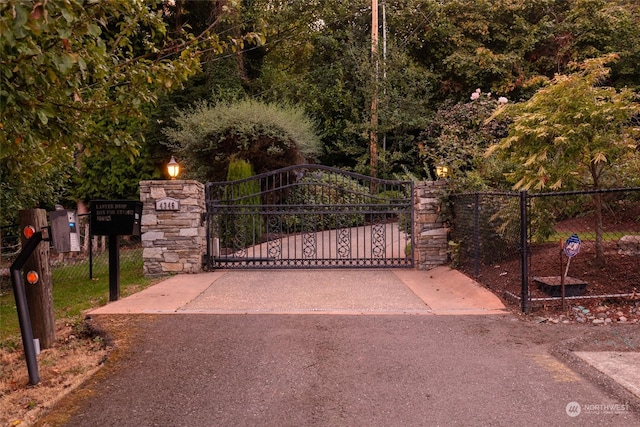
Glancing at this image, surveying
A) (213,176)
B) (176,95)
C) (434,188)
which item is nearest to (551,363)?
→ (434,188)

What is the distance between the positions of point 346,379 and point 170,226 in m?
5.96

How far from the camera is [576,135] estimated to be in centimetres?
653

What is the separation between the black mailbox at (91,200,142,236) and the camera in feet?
20.8

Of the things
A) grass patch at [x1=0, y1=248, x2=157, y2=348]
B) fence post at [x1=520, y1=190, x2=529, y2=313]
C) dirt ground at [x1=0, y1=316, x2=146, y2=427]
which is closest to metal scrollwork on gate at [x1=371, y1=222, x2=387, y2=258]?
fence post at [x1=520, y1=190, x2=529, y2=313]

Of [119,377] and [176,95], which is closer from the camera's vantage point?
[119,377]

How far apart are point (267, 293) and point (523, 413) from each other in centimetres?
448

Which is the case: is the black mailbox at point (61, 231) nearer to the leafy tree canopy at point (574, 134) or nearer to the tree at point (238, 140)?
the leafy tree canopy at point (574, 134)

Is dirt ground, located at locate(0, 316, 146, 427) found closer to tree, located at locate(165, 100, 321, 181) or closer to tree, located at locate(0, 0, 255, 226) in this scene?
tree, located at locate(0, 0, 255, 226)

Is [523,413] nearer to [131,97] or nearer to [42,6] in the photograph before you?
[42,6]

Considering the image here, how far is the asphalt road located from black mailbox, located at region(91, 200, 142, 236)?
1672 millimetres

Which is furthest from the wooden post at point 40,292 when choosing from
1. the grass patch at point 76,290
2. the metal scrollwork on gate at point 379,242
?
the metal scrollwork on gate at point 379,242

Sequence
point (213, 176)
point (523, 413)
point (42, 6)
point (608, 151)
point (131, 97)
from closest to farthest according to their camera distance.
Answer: point (42, 6) → point (523, 413) → point (131, 97) → point (608, 151) → point (213, 176)

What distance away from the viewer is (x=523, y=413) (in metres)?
3.12

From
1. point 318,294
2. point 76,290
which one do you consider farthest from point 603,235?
point 76,290
